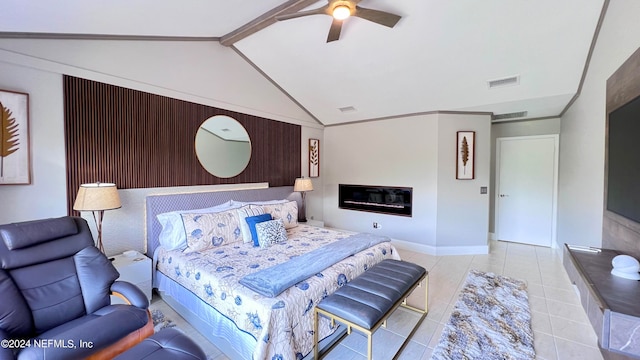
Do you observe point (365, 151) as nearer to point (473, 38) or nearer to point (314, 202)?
point (314, 202)

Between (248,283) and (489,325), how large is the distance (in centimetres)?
215

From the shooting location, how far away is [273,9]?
2.68m

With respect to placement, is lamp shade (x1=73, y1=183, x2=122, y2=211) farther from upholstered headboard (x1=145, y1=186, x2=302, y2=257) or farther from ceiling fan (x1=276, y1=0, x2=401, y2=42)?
ceiling fan (x1=276, y1=0, x2=401, y2=42)

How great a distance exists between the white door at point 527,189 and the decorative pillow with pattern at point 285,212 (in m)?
4.14

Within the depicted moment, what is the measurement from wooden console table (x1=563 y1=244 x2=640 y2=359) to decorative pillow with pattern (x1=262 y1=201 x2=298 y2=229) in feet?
9.48

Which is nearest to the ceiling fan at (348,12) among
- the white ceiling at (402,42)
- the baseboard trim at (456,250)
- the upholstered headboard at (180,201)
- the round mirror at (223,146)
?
the white ceiling at (402,42)

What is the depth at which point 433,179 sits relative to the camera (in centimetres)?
428

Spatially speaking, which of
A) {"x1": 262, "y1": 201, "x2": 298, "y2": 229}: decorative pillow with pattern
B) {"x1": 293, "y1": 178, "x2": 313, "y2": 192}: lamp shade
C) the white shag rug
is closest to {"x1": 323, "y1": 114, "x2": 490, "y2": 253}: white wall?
the white shag rug

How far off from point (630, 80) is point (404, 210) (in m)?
3.20

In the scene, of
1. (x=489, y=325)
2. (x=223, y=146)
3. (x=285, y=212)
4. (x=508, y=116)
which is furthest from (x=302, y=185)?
(x=508, y=116)

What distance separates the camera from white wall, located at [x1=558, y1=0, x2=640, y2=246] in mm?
1992

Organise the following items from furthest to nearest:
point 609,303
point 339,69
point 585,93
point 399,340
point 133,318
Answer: point 339,69 < point 585,93 < point 399,340 < point 133,318 < point 609,303

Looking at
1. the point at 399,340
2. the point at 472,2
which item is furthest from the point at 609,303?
the point at 472,2

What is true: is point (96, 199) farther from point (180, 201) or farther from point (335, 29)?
point (335, 29)
